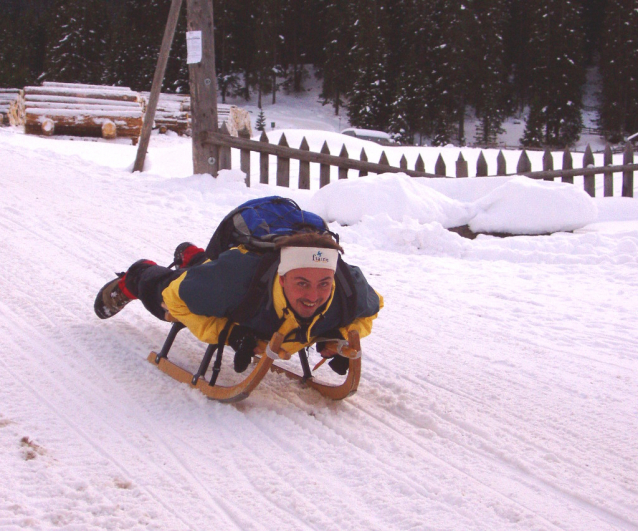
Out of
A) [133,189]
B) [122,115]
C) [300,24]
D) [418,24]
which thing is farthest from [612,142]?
[133,189]

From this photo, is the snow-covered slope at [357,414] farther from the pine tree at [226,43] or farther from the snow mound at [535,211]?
the pine tree at [226,43]

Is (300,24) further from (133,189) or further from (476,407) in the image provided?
(476,407)

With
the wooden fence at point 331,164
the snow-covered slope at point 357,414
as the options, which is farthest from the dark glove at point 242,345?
the wooden fence at point 331,164

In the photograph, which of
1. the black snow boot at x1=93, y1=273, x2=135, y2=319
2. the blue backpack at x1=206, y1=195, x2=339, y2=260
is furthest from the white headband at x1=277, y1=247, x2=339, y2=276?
the black snow boot at x1=93, y1=273, x2=135, y2=319

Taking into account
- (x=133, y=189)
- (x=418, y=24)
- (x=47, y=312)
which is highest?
(x=418, y=24)

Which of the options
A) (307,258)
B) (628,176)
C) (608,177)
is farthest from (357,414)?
(628,176)

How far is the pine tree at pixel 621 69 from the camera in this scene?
103 ft

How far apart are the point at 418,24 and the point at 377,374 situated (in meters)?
34.5

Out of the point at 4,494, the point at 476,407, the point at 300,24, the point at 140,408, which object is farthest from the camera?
the point at 300,24

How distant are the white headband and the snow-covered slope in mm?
629

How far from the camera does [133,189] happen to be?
6980 mm

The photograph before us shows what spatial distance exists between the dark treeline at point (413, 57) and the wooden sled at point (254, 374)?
2853 centimetres

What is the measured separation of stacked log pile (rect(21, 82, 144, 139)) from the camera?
44.4 feet

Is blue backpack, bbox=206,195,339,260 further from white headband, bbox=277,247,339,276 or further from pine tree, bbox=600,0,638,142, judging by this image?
pine tree, bbox=600,0,638,142
